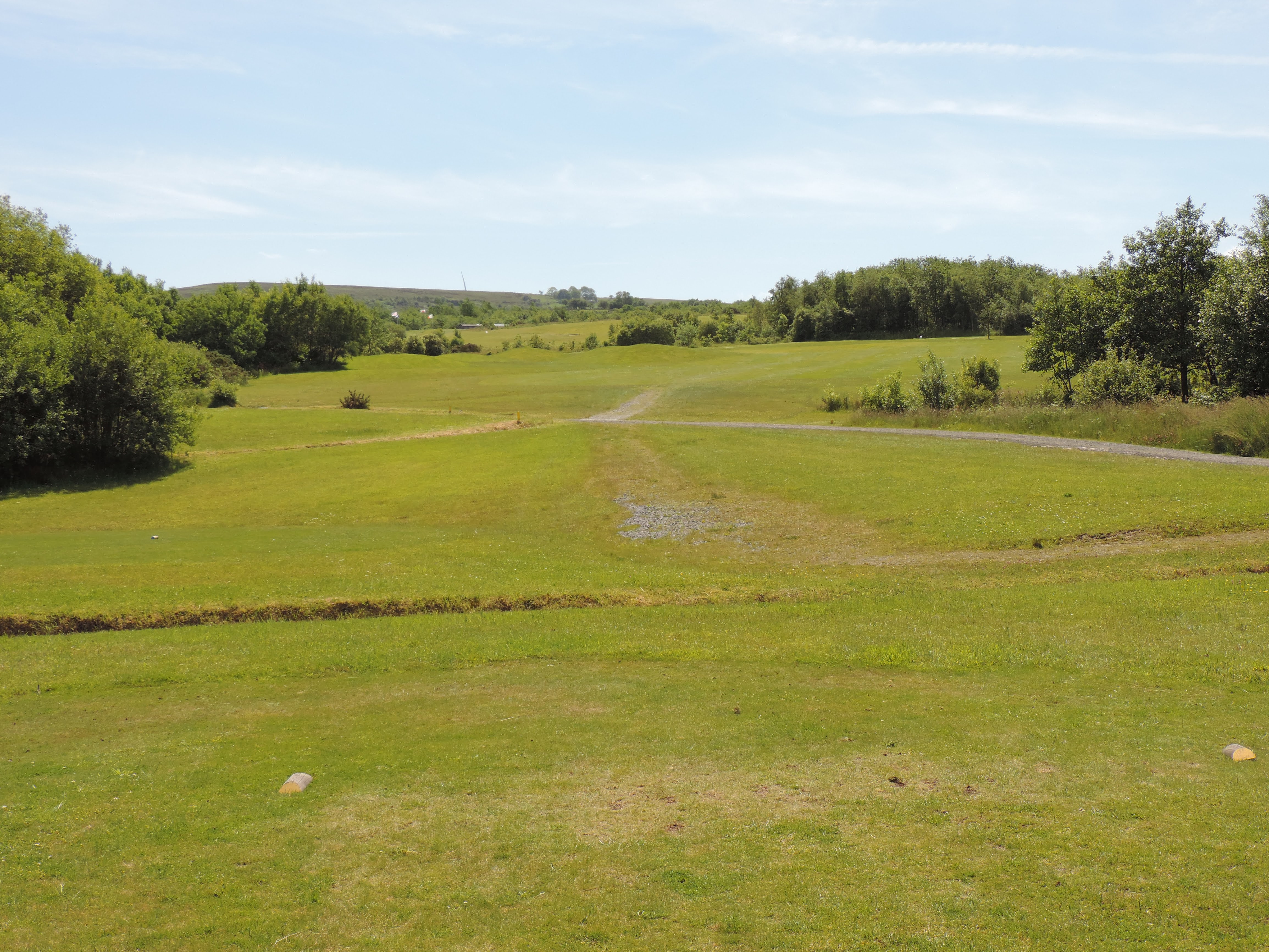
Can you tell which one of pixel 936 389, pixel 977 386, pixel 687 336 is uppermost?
pixel 687 336

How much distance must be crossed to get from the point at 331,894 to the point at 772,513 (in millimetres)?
24641

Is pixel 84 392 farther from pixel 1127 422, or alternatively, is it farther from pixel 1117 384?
pixel 1117 384

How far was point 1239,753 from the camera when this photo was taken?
9406 mm

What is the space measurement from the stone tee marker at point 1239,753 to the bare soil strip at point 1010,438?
23.7 m

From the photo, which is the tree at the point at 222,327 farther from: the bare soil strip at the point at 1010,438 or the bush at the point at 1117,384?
the bush at the point at 1117,384

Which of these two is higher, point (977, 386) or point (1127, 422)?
point (977, 386)

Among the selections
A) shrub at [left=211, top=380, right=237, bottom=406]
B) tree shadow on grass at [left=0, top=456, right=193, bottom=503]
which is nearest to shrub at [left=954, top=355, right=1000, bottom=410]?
tree shadow on grass at [left=0, top=456, right=193, bottom=503]

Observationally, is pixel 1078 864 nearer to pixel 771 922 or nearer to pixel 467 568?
pixel 771 922

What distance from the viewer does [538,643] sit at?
656 inches

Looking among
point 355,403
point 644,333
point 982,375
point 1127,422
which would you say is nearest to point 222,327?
point 355,403

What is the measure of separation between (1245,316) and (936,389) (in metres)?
17.0

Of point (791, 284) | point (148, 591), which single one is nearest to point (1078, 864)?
point (148, 591)

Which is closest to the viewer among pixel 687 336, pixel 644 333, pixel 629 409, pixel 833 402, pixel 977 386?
pixel 977 386

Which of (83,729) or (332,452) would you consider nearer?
(83,729)
